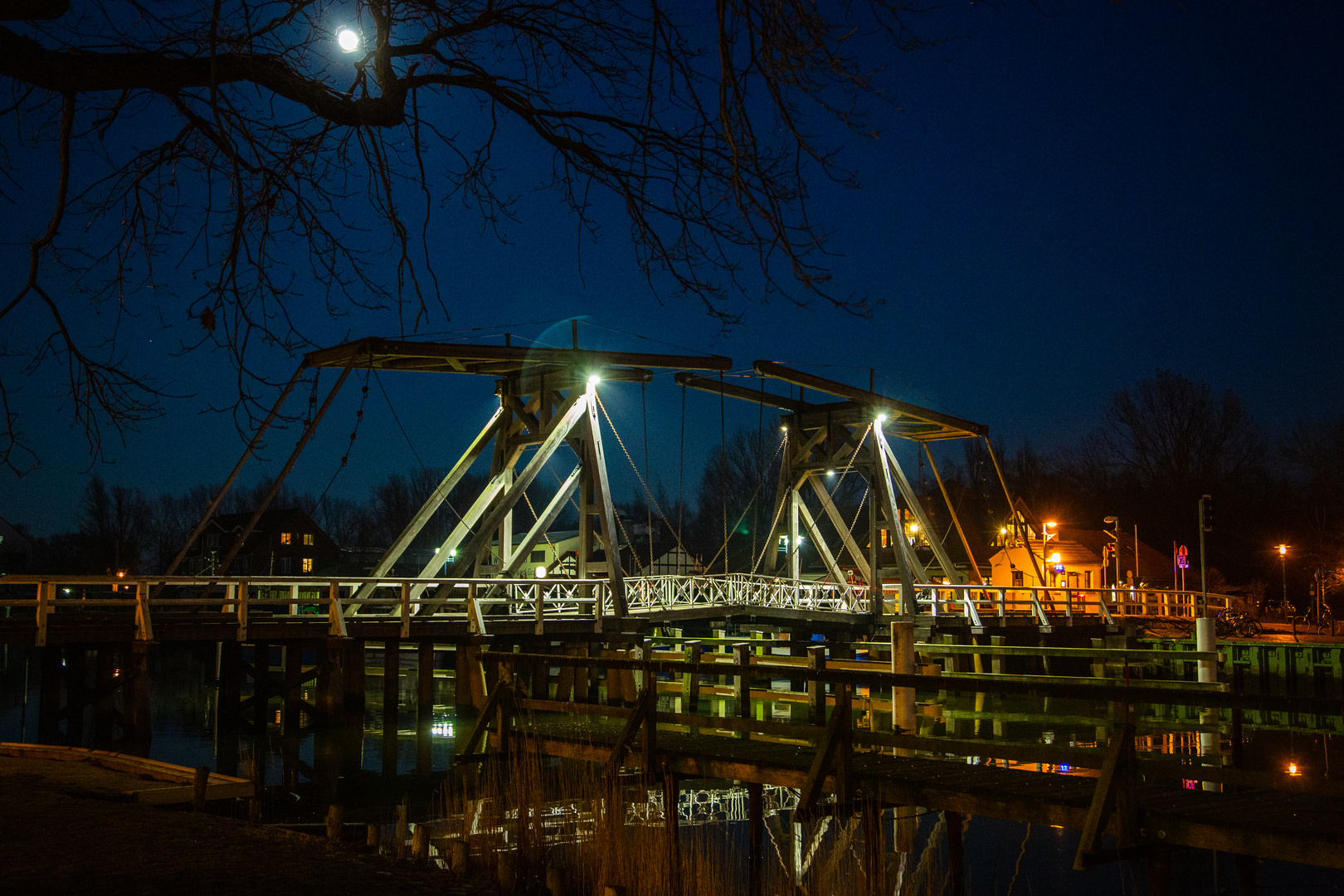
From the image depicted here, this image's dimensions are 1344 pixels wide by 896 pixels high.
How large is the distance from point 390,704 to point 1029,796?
13474 millimetres

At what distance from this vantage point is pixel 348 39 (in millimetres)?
5250

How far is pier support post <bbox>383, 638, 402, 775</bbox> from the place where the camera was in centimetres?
1638

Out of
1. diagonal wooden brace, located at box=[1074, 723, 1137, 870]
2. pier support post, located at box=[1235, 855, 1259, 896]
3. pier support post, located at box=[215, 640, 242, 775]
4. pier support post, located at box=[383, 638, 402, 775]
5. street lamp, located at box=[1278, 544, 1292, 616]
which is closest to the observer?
diagonal wooden brace, located at box=[1074, 723, 1137, 870]

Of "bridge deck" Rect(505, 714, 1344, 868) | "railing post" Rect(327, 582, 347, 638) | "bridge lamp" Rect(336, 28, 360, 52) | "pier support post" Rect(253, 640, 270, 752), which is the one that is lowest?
"pier support post" Rect(253, 640, 270, 752)

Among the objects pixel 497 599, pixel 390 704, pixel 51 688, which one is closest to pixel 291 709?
pixel 390 704

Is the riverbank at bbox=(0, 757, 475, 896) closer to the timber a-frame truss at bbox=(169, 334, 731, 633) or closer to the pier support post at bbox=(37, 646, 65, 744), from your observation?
the pier support post at bbox=(37, 646, 65, 744)

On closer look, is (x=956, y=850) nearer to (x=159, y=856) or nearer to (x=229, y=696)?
(x=159, y=856)

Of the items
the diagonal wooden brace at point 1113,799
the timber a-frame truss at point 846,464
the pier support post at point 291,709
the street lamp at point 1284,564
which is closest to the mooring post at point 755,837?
the diagonal wooden brace at point 1113,799

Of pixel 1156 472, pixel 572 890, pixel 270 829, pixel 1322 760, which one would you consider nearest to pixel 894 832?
pixel 572 890

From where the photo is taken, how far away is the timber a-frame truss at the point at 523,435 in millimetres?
21578

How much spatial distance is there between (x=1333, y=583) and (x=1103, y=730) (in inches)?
1445

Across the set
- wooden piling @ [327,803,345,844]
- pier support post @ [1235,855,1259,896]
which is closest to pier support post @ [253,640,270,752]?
wooden piling @ [327,803,345,844]

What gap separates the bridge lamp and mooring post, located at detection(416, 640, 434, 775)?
38.9ft

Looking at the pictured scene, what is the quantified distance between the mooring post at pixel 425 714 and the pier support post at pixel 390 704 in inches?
13.8
